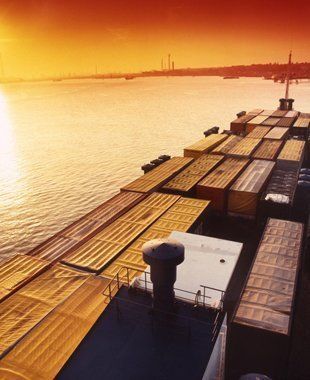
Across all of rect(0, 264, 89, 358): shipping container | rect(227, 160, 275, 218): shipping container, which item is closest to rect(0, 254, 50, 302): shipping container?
rect(0, 264, 89, 358): shipping container

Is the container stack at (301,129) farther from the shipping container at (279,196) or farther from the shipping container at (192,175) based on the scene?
the shipping container at (279,196)

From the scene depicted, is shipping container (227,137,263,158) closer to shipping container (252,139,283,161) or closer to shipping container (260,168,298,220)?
shipping container (252,139,283,161)

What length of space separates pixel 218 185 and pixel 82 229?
44.2 feet

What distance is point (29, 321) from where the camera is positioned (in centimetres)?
1505

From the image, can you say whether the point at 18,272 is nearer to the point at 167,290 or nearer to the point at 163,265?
the point at 167,290

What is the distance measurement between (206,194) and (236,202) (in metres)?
2.88

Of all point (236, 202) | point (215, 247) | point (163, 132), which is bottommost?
point (163, 132)

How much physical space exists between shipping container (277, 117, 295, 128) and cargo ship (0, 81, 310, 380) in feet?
105

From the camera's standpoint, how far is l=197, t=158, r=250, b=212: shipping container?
1189 inches

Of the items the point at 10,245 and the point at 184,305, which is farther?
the point at 10,245

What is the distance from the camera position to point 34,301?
650 inches

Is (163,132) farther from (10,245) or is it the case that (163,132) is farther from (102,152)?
(10,245)

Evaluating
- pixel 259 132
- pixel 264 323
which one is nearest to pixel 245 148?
pixel 259 132

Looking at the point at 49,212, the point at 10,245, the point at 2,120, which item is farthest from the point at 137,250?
the point at 2,120
